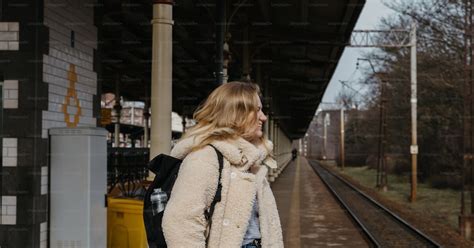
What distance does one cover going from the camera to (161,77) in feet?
19.7

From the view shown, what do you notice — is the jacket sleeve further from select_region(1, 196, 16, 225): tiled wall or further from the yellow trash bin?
the yellow trash bin

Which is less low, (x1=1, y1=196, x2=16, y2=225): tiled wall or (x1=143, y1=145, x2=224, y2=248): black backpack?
(x1=143, y1=145, x2=224, y2=248): black backpack

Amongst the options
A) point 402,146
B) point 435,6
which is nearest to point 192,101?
point 402,146

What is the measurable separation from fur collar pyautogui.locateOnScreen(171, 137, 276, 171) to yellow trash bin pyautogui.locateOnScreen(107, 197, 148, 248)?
4.01m

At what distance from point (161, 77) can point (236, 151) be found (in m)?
3.81

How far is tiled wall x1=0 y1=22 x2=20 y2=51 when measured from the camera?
221 inches

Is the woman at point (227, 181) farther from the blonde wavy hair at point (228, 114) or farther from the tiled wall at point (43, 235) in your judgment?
the tiled wall at point (43, 235)

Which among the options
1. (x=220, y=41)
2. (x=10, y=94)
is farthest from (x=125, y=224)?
(x=220, y=41)

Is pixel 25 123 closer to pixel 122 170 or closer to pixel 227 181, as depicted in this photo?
pixel 227 181

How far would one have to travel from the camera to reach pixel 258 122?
2.44 meters

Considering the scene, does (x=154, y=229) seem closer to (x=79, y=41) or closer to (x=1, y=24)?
(x=1, y=24)

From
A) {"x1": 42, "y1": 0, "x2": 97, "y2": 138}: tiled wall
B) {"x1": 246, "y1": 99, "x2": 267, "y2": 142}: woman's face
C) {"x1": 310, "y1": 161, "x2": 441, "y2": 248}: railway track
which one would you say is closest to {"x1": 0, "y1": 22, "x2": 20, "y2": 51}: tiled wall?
{"x1": 42, "y1": 0, "x2": 97, "y2": 138}: tiled wall

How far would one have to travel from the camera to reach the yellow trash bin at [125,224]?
6242 mm

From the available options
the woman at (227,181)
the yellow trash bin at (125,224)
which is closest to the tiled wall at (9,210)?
the yellow trash bin at (125,224)
